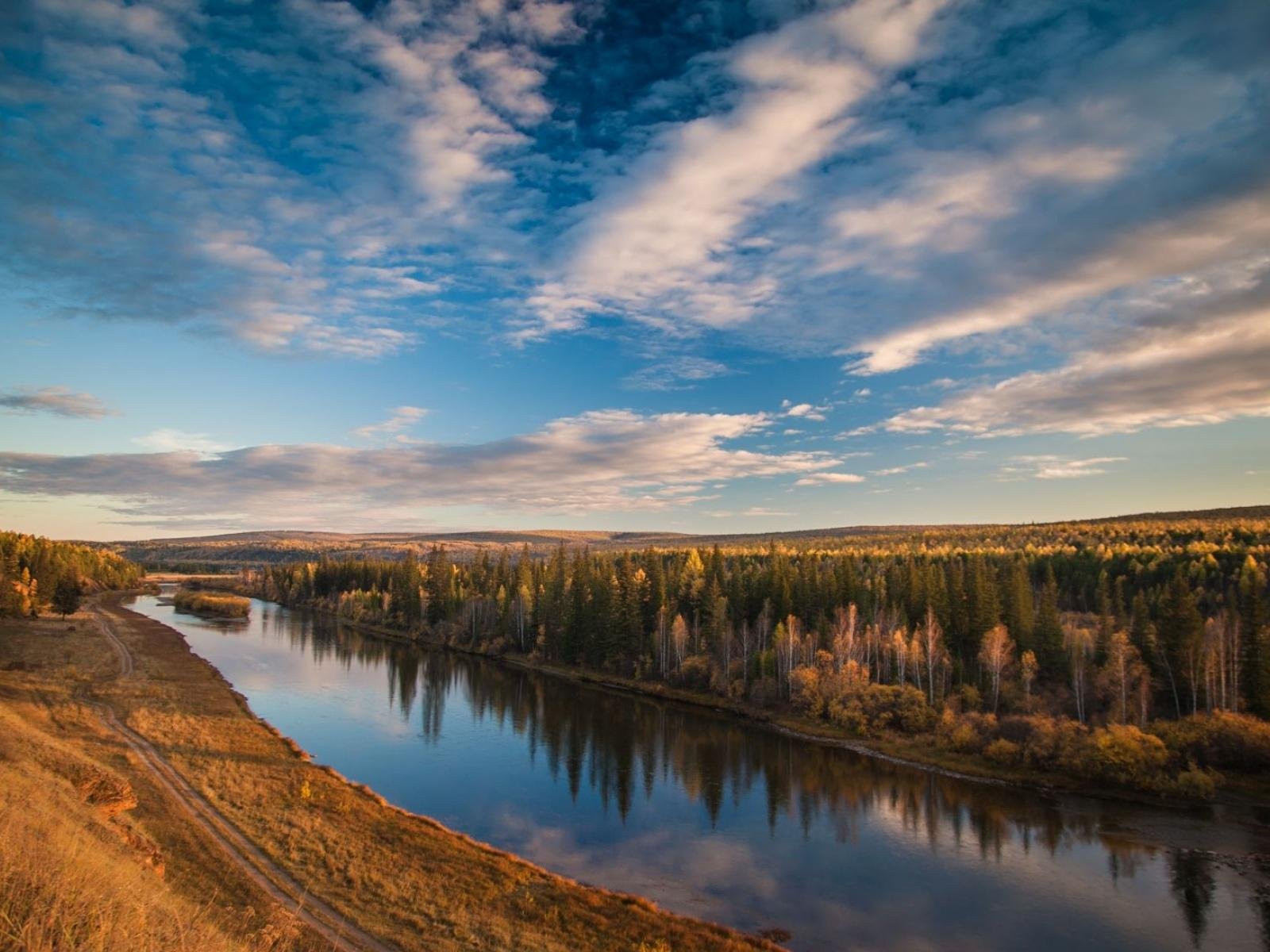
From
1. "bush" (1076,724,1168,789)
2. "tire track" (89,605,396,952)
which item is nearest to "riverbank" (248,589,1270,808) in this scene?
"bush" (1076,724,1168,789)

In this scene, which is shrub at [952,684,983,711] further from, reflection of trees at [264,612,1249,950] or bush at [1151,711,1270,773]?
bush at [1151,711,1270,773]

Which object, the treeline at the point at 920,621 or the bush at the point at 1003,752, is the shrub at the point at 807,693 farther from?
the bush at the point at 1003,752

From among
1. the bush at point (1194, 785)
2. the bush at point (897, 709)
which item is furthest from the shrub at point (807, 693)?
the bush at point (1194, 785)

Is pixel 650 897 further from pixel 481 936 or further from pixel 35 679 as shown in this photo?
pixel 35 679

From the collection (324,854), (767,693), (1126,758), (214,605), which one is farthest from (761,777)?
(214,605)

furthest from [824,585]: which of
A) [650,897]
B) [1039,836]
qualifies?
[650,897]

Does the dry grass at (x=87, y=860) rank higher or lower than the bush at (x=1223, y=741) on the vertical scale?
higher
